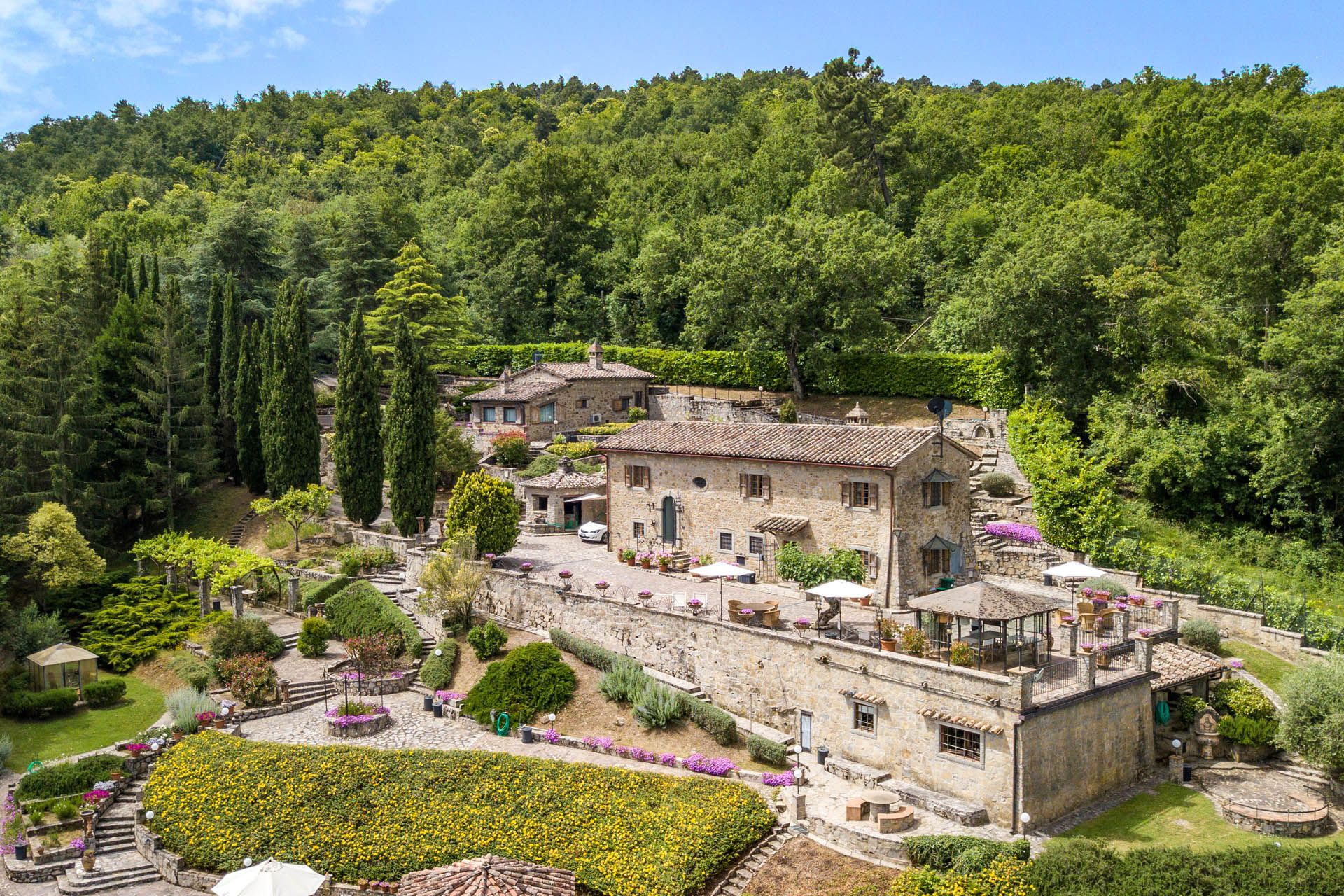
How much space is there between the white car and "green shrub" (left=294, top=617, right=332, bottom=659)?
1161cm

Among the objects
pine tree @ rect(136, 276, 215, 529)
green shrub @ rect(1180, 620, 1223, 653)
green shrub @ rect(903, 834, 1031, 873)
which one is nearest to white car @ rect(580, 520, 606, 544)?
pine tree @ rect(136, 276, 215, 529)

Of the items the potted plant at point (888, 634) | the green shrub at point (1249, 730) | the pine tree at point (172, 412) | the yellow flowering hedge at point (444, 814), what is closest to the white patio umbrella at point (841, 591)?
the potted plant at point (888, 634)

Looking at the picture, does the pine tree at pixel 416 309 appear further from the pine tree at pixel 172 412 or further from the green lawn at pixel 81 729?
the green lawn at pixel 81 729

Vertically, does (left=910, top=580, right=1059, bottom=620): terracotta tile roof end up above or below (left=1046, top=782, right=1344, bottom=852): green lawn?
above

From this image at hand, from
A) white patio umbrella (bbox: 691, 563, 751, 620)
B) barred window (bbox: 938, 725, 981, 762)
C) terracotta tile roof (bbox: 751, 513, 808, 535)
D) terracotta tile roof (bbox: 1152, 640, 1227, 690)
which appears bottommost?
barred window (bbox: 938, 725, 981, 762)

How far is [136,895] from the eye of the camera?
77.0 feet

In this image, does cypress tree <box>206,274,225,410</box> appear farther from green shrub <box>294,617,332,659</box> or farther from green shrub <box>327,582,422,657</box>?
green shrub <box>294,617,332,659</box>

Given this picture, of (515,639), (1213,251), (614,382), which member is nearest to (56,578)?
(515,639)

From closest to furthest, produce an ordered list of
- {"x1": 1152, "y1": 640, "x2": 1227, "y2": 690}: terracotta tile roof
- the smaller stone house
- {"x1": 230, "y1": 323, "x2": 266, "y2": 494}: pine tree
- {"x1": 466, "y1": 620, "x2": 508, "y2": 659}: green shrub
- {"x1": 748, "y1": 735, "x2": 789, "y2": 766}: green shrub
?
{"x1": 748, "y1": 735, "x2": 789, "y2": 766}: green shrub → {"x1": 1152, "y1": 640, "x2": 1227, "y2": 690}: terracotta tile roof → {"x1": 466, "y1": 620, "x2": 508, "y2": 659}: green shrub → {"x1": 230, "y1": 323, "x2": 266, "y2": 494}: pine tree → the smaller stone house

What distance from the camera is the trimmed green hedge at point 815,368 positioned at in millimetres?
53750

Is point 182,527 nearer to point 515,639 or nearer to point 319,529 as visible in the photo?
point 319,529

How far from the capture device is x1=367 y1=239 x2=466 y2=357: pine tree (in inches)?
2478

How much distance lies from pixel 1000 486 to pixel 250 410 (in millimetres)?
33621

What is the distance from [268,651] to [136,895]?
465 inches
